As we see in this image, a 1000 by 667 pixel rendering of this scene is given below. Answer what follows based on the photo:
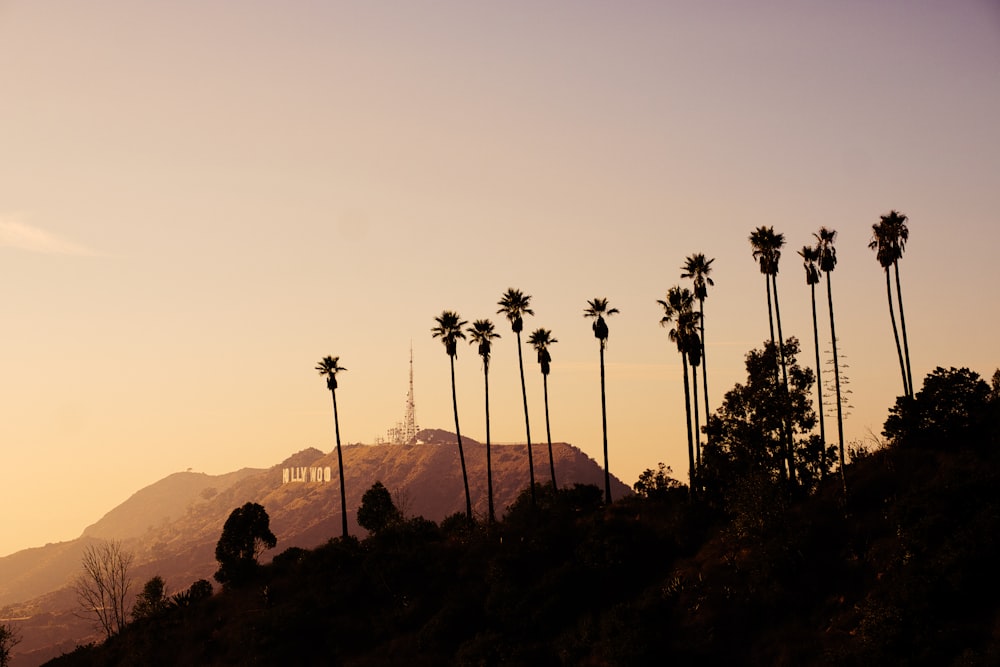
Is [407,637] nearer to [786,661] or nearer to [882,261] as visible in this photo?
[786,661]

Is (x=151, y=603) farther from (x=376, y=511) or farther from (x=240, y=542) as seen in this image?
(x=376, y=511)

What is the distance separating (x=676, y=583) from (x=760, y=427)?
55.5 feet

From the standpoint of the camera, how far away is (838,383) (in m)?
72.1

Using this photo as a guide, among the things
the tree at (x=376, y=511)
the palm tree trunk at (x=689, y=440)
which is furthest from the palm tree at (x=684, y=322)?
the tree at (x=376, y=511)

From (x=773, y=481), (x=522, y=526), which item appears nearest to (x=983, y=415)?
(x=773, y=481)

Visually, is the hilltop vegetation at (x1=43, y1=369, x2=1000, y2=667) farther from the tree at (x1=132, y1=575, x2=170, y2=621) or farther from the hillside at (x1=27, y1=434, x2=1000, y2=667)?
the tree at (x1=132, y1=575, x2=170, y2=621)

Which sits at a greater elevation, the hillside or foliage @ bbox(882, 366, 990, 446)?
foliage @ bbox(882, 366, 990, 446)

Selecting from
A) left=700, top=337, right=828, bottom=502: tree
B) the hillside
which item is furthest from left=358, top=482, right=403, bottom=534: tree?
left=700, top=337, right=828, bottom=502: tree

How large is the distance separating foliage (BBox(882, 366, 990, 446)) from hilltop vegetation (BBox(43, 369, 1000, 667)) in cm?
14

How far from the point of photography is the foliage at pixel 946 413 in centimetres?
6375

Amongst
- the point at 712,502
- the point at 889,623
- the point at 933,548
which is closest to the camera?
the point at 889,623

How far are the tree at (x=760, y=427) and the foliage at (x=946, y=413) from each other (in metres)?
7.01

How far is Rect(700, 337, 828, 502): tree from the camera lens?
68750 millimetres

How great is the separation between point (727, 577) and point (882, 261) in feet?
115
